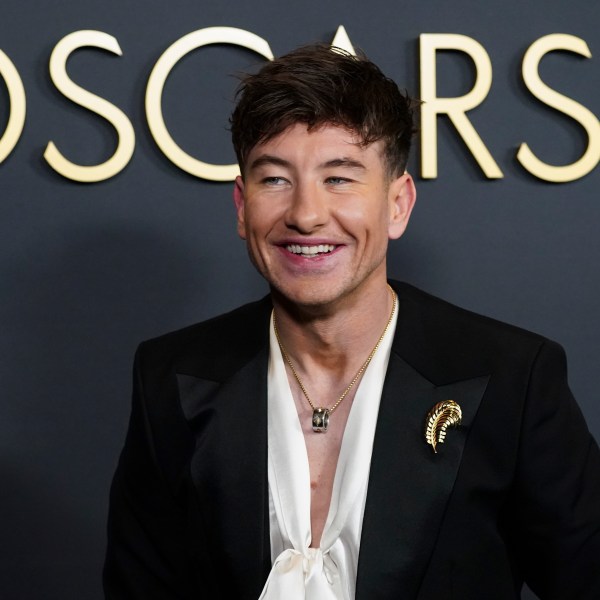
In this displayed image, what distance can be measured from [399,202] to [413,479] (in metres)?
0.43

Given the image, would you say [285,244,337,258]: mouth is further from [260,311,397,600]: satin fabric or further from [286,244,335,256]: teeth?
[260,311,397,600]: satin fabric

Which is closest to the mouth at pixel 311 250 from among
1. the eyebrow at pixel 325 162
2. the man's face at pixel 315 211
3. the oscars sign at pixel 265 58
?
the man's face at pixel 315 211

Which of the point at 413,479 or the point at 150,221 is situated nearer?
the point at 413,479

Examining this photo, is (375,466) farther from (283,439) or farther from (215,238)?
(215,238)

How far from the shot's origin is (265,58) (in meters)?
2.15

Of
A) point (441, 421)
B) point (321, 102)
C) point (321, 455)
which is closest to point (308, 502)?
point (321, 455)

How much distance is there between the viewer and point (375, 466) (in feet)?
4.91

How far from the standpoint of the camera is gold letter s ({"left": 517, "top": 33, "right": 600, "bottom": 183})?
2.15 m

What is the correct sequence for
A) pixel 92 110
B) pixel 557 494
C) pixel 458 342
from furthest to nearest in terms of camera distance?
pixel 92 110 → pixel 458 342 → pixel 557 494

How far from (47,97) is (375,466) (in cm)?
109

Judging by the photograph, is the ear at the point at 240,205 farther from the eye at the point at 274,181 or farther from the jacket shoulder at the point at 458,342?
the jacket shoulder at the point at 458,342

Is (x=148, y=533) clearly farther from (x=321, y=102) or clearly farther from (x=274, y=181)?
(x=321, y=102)

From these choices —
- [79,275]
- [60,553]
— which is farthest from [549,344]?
[60,553]

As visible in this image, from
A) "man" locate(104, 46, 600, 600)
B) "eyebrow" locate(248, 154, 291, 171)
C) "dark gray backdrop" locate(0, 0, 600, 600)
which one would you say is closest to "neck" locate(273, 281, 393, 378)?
"man" locate(104, 46, 600, 600)
